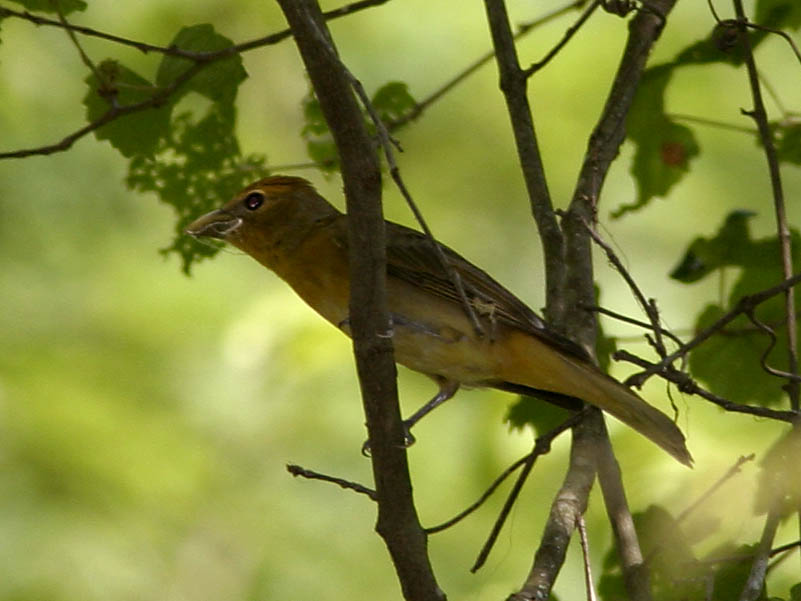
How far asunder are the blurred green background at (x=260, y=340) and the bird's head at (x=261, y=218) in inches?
45.6

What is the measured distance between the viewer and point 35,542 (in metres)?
5.48

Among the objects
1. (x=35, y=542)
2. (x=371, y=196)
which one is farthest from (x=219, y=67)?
(x=35, y=542)

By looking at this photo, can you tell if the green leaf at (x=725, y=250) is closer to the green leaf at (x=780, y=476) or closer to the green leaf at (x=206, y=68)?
the green leaf at (x=780, y=476)

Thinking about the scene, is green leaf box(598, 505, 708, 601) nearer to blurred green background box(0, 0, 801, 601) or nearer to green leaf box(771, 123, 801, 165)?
blurred green background box(0, 0, 801, 601)

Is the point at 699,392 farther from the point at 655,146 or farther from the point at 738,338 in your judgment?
the point at 655,146

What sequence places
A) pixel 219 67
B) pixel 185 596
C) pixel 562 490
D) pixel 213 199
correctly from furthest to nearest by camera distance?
pixel 185 596 → pixel 213 199 → pixel 219 67 → pixel 562 490

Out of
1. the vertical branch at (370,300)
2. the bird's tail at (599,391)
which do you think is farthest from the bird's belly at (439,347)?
the vertical branch at (370,300)

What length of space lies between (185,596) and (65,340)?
1291 millimetres

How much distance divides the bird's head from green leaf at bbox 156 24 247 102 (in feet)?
1.26

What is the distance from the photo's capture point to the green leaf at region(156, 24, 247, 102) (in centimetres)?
399

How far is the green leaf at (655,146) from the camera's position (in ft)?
15.0

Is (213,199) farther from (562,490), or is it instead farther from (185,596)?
(185,596)

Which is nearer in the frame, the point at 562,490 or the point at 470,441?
the point at 562,490

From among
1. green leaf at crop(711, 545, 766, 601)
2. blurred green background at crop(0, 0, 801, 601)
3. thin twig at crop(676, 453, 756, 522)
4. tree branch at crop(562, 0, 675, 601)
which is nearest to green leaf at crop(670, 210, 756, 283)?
tree branch at crop(562, 0, 675, 601)
